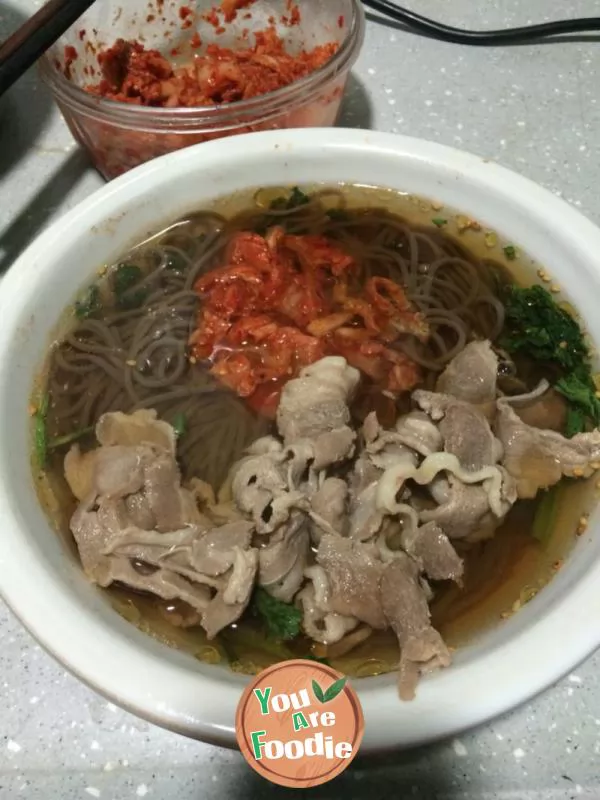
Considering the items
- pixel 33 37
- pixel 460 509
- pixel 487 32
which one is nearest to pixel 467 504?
pixel 460 509

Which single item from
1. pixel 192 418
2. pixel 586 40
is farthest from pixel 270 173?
pixel 586 40

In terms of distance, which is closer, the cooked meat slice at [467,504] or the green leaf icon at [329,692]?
the green leaf icon at [329,692]

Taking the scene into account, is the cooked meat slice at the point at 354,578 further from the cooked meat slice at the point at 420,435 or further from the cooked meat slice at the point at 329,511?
the cooked meat slice at the point at 420,435

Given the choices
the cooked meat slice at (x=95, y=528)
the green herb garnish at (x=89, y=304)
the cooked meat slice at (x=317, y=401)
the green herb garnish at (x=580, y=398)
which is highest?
the green herb garnish at (x=89, y=304)

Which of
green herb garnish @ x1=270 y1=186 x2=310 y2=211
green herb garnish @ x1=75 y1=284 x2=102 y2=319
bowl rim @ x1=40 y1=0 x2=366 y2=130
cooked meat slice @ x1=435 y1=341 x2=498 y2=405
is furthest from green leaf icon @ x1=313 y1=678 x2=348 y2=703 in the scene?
bowl rim @ x1=40 y1=0 x2=366 y2=130

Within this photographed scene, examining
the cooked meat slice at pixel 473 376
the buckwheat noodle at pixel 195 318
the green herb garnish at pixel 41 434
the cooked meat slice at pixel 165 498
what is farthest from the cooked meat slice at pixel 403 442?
the green herb garnish at pixel 41 434

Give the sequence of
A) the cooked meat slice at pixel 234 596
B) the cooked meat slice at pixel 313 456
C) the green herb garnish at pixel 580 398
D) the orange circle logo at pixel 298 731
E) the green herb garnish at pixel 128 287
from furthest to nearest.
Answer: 1. the green herb garnish at pixel 128 287
2. the green herb garnish at pixel 580 398
3. the cooked meat slice at pixel 313 456
4. the cooked meat slice at pixel 234 596
5. the orange circle logo at pixel 298 731

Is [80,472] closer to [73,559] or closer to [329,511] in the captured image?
[73,559]

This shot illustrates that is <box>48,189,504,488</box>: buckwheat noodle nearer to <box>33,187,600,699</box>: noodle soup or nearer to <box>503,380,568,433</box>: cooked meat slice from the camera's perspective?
<box>33,187,600,699</box>: noodle soup
